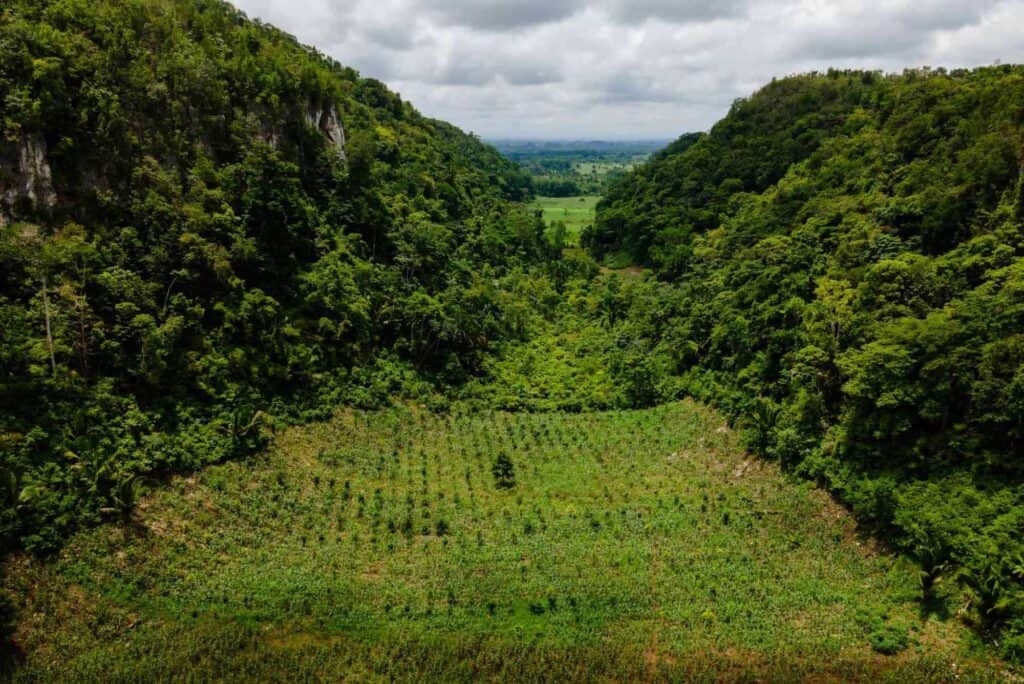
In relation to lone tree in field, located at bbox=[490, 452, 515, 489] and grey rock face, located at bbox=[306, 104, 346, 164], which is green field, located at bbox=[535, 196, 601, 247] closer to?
grey rock face, located at bbox=[306, 104, 346, 164]

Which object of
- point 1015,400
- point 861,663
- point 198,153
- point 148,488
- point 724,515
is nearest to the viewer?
point 861,663

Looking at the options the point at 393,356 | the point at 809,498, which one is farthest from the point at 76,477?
the point at 809,498

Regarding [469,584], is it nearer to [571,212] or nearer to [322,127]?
[322,127]

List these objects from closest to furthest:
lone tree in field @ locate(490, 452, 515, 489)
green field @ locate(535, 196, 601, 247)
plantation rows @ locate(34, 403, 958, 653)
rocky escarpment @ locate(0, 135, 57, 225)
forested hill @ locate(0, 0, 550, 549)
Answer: plantation rows @ locate(34, 403, 958, 653)
forested hill @ locate(0, 0, 550, 549)
rocky escarpment @ locate(0, 135, 57, 225)
lone tree in field @ locate(490, 452, 515, 489)
green field @ locate(535, 196, 601, 247)

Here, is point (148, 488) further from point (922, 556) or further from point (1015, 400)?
point (1015, 400)

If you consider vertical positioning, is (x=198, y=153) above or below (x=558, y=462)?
above

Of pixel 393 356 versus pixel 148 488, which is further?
pixel 393 356

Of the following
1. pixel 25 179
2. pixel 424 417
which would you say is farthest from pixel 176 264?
pixel 424 417

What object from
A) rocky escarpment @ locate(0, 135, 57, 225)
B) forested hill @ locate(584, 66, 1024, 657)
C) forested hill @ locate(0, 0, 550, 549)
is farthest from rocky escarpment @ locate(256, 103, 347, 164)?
forested hill @ locate(584, 66, 1024, 657)
